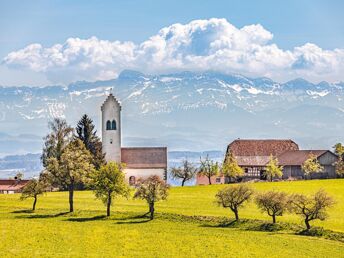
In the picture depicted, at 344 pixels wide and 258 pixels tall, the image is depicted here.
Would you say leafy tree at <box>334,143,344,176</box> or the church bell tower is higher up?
the church bell tower

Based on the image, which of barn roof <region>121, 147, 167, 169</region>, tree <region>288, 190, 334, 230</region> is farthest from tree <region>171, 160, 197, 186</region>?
tree <region>288, 190, 334, 230</region>

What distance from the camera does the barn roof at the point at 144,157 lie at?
555ft

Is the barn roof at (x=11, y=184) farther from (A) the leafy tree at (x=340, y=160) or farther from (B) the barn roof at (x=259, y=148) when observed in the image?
(A) the leafy tree at (x=340, y=160)

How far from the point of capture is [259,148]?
617ft

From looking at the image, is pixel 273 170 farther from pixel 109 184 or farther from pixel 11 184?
pixel 109 184

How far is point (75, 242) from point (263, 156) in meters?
119

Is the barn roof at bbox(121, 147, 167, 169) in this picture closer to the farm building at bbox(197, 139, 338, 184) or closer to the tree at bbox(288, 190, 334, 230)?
the farm building at bbox(197, 139, 338, 184)

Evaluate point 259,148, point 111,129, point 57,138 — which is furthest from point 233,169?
point 57,138

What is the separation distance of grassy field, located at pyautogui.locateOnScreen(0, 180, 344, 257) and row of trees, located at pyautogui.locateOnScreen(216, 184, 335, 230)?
2.80m

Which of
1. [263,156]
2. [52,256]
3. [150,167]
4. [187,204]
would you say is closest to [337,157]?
[263,156]

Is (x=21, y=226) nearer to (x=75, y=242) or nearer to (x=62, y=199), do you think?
(x=75, y=242)

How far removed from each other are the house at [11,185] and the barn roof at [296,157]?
200 ft

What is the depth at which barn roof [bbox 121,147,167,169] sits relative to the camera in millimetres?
169250

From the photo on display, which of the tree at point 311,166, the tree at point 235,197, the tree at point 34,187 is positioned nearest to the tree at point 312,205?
the tree at point 235,197
